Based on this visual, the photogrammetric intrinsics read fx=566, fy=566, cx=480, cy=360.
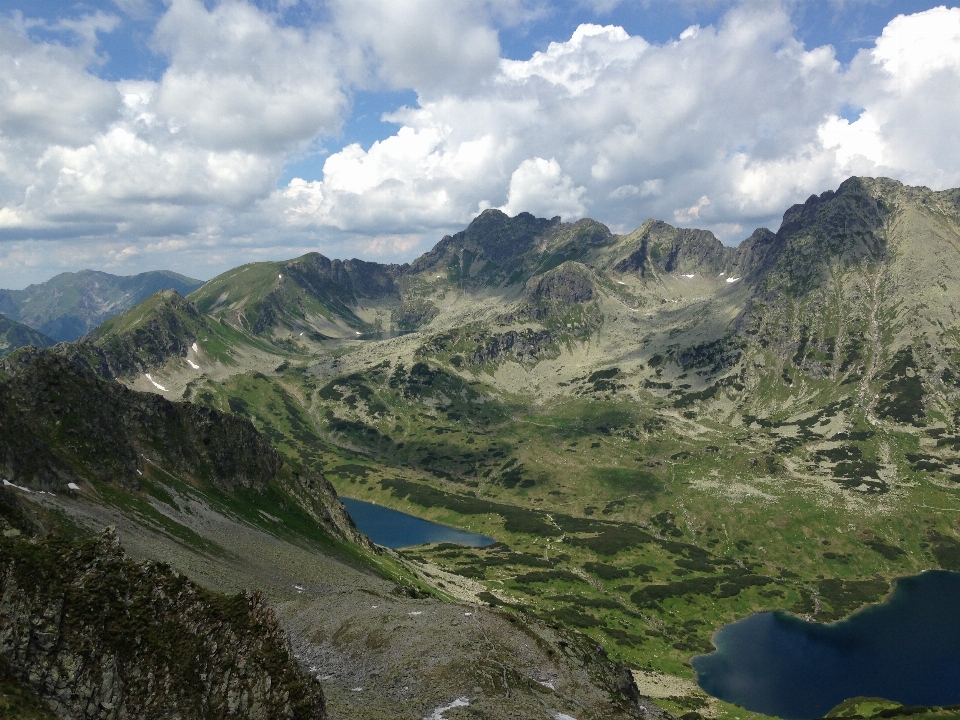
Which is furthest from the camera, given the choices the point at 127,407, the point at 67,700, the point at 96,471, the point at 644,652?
the point at 644,652

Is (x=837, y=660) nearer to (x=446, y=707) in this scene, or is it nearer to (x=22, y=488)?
(x=446, y=707)

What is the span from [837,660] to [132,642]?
18781 centimetres

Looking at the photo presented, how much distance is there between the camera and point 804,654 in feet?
529

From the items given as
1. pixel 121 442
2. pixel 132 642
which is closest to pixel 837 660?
pixel 121 442

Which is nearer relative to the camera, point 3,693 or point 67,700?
point 3,693

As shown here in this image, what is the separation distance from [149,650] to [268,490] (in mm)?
104765

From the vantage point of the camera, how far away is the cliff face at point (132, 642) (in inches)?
1020

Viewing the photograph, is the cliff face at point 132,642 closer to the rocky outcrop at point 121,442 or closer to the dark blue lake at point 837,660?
the rocky outcrop at point 121,442

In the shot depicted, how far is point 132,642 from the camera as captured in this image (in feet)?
91.3

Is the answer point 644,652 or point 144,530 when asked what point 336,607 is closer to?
point 144,530

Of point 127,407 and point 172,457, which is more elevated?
point 127,407

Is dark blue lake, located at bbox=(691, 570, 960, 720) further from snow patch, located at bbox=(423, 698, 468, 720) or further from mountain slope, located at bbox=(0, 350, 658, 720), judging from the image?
snow patch, located at bbox=(423, 698, 468, 720)

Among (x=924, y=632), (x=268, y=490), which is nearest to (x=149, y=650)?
(x=268, y=490)

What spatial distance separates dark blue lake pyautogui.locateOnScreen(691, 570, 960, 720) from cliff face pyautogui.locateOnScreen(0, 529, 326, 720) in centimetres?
13973
